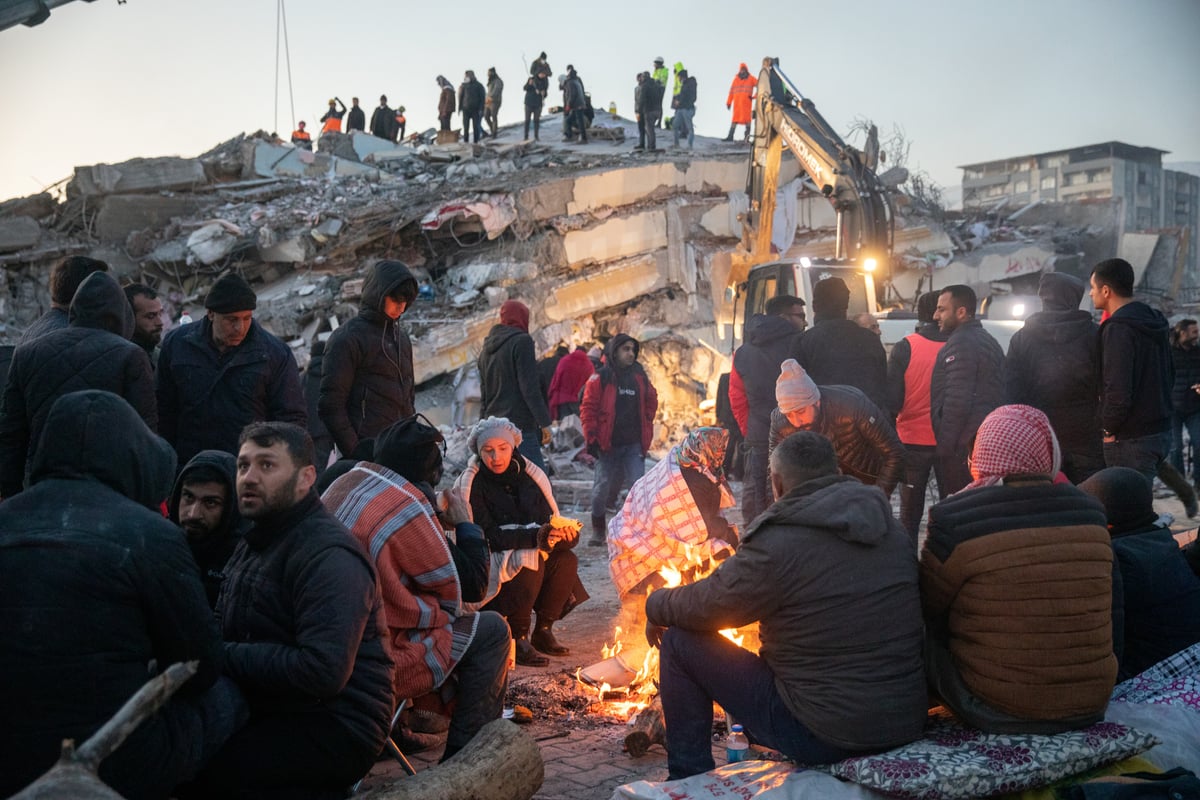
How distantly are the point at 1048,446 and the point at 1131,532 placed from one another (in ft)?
3.05

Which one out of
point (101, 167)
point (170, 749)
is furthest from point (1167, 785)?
point (101, 167)

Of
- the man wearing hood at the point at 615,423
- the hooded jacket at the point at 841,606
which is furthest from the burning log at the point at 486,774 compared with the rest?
the man wearing hood at the point at 615,423

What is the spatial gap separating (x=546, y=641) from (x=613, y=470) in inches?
149

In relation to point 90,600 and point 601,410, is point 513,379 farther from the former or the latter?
point 90,600

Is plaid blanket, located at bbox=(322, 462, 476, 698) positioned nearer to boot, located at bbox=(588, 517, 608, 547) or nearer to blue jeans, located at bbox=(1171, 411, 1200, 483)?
boot, located at bbox=(588, 517, 608, 547)

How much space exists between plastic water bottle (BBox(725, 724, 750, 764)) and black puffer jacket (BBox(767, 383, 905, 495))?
192 centimetres

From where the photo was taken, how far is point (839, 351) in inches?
265

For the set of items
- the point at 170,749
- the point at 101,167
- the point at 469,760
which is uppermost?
the point at 101,167

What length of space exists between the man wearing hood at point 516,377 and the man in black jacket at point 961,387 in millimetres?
3019

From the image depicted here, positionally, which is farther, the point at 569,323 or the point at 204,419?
the point at 569,323

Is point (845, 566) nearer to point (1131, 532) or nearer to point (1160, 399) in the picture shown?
point (1131, 532)

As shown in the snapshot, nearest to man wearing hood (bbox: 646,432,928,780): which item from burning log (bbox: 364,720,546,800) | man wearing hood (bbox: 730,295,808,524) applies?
burning log (bbox: 364,720,546,800)

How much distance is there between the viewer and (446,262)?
63.5 ft

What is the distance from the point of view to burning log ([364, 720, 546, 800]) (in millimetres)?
3398
